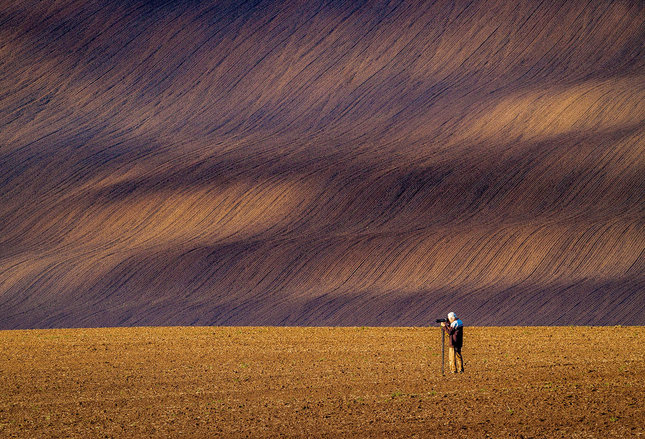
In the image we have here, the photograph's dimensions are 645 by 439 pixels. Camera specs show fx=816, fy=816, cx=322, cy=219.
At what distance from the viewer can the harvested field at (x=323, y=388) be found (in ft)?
43.9

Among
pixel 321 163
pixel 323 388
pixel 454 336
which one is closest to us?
pixel 323 388

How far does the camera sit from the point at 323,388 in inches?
685

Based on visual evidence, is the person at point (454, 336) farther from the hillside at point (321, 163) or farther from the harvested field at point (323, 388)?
the hillside at point (321, 163)

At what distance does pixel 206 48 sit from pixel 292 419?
6298 cm

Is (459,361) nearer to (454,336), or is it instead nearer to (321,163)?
(454,336)

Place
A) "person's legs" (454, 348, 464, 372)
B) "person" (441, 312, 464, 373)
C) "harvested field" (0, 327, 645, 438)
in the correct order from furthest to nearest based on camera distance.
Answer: "person's legs" (454, 348, 464, 372) → "person" (441, 312, 464, 373) → "harvested field" (0, 327, 645, 438)

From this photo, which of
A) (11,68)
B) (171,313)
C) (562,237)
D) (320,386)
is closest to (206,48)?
(11,68)

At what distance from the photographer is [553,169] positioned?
57.8 metres

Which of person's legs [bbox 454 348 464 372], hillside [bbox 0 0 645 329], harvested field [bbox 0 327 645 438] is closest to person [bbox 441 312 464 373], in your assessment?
person's legs [bbox 454 348 464 372]

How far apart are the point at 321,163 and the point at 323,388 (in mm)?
44939

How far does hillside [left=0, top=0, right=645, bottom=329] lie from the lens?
1976 inches

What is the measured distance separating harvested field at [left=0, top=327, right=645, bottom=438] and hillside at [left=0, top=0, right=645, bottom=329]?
20968mm

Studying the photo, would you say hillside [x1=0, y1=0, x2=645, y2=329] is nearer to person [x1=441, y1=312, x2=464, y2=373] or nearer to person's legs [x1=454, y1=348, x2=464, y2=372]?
person's legs [x1=454, y1=348, x2=464, y2=372]

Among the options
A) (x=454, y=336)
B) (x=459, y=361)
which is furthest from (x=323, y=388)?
(x=459, y=361)
